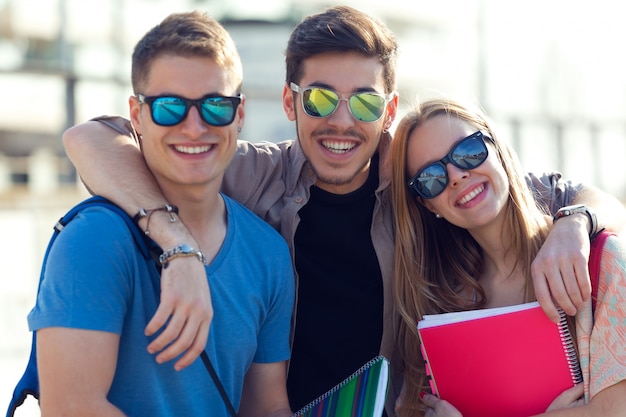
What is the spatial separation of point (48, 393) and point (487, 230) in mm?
1735

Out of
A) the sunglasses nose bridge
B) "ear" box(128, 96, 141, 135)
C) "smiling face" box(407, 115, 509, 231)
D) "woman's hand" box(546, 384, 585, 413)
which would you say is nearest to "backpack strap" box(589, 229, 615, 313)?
"woman's hand" box(546, 384, 585, 413)

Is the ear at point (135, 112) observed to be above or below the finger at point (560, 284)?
above

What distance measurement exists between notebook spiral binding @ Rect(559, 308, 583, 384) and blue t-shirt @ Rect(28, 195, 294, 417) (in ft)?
3.10

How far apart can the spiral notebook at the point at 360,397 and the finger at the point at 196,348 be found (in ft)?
1.66

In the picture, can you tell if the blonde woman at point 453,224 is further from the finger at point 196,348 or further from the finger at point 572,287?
the finger at point 196,348

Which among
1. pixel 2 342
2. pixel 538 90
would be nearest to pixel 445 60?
pixel 538 90

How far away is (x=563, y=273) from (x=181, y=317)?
129 cm

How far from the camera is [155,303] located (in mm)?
2762

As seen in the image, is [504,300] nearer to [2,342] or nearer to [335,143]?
[335,143]

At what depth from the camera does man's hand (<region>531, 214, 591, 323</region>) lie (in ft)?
9.64

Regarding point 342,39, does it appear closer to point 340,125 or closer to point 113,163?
point 340,125

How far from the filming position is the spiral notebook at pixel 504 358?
3.03 metres

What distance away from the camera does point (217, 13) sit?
1975 cm

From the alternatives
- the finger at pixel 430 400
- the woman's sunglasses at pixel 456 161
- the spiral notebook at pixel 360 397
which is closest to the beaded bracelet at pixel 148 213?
the spiral notebook at pixel 360 397
